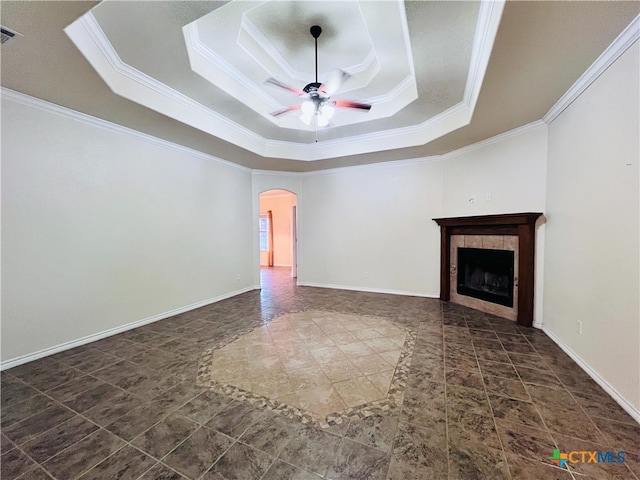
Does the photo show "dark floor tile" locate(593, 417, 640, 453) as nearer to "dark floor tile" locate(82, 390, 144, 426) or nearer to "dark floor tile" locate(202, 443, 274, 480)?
"dark floor tile" locate(202, 443, 274, 480)

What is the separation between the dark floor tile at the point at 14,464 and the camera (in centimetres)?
141

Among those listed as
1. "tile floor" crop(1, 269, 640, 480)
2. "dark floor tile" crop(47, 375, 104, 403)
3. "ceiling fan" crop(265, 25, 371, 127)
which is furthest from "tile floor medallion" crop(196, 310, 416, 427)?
"ceiling fan" crop(265, 25, 371, 127)

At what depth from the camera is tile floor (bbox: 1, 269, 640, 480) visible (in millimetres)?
1432

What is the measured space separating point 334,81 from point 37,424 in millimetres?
3777

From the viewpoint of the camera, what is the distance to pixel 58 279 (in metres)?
2.88

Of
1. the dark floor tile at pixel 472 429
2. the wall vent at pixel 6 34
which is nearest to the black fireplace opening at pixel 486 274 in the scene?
the dark floor tile at pixel 472 429

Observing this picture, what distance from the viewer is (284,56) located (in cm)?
313

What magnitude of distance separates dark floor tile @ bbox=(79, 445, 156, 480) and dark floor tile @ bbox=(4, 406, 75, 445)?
2.19 ft

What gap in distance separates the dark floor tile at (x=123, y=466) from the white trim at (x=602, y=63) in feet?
13.9

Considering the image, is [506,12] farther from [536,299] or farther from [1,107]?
[1,107]

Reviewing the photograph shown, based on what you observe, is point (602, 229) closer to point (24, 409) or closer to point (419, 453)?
point (419, 453)

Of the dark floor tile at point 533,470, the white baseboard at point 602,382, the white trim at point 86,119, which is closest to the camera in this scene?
the dark floor tile at point 533,470

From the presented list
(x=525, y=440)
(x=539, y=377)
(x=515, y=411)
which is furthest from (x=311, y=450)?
(x=539, y=377)

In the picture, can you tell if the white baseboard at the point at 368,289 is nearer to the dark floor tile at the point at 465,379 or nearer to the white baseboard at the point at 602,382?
the white baseboard at the point at 602,382
